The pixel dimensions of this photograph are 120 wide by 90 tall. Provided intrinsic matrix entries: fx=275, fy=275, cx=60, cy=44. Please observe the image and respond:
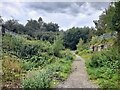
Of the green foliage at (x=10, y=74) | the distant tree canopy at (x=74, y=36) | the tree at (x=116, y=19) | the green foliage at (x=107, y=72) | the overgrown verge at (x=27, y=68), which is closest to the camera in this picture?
the overgrown verge at (x=27, y=68)

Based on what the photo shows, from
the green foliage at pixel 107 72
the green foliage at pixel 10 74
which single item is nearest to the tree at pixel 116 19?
the green foliage at pixel 107 72

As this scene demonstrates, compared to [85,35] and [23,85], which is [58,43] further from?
[85,35]

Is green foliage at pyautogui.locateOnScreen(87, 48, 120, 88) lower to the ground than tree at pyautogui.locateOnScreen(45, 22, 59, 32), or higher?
lower

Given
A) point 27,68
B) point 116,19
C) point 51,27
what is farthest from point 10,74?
point 51,27

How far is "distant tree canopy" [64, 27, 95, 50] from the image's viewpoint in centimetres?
3498

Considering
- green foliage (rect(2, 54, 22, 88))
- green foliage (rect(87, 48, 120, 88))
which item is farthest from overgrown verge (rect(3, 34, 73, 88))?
green foliage (rect(87, 48, 120, 88))

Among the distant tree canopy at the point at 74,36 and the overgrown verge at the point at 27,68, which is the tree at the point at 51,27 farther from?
the overgrown verge at the point at 27,68

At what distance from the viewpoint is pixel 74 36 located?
37000 millimetres

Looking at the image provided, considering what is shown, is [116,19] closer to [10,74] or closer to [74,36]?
[10,74]

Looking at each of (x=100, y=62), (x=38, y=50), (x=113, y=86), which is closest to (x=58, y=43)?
(x=38, y=50)

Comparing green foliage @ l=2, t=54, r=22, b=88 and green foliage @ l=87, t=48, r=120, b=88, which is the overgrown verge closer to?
green foliage @ l=2, t=54, r=22, b=88

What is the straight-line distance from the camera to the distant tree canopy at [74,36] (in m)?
35.0

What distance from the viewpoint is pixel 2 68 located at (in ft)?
31.2

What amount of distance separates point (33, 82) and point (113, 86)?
8.25 feet
